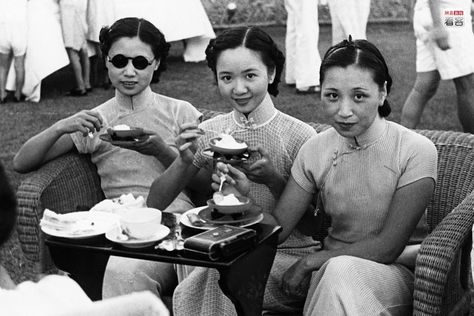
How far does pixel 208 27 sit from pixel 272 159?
7.74 m

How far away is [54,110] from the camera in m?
8.63

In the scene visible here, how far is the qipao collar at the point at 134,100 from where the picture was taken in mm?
3855

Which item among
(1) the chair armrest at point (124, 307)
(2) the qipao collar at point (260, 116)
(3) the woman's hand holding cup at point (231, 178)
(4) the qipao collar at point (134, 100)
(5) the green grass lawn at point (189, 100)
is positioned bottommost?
(5) the green grass lawn at point (189, 100)

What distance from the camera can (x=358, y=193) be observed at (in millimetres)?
3189

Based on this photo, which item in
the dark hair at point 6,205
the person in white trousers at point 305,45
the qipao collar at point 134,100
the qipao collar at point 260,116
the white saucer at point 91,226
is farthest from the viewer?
the person in white trousers at point 305,45

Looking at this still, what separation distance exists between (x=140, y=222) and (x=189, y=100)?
6141 mm

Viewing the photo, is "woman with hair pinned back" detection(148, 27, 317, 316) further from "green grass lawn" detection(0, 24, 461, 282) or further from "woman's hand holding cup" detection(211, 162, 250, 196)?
"green grass lawn" detection(0, 24, 461, 282)

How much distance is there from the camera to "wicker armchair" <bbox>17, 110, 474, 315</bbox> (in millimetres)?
2790

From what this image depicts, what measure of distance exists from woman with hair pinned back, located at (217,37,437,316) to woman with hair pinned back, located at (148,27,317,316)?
0.16 meters

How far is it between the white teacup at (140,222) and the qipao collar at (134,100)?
102 cm

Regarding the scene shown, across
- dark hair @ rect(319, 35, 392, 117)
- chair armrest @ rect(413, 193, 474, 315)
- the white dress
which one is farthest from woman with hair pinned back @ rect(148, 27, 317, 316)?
the white dress

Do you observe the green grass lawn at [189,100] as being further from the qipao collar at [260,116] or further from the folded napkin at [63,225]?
the folded napkin at [63,225]

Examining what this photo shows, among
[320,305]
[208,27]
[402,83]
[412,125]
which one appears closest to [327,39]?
[208,27]

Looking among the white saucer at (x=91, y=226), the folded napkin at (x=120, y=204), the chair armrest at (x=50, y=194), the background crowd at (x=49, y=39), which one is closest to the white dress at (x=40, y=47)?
the background crowd at (x=49, y=39)
